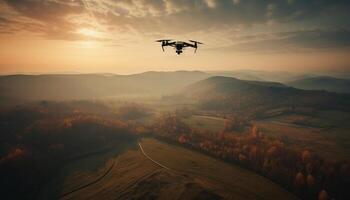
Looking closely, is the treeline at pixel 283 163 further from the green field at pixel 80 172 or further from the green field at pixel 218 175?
the green field at pixel 80 172

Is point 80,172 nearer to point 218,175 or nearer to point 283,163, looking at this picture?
point 218,175

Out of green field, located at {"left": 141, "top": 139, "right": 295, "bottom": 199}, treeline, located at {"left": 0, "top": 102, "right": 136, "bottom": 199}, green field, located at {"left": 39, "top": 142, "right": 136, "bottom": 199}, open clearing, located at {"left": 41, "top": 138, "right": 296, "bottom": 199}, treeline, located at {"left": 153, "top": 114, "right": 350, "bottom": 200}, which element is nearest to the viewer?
open clearing, located at {"left": 41, "top": 138, "right": 296, "bottom": 199}

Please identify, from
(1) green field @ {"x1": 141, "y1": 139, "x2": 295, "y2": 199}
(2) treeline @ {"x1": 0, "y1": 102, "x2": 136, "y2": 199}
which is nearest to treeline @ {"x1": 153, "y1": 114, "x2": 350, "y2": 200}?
(1) green field @ {"x1": 141, "y1": 139, "x2": 295, "y2": 199}

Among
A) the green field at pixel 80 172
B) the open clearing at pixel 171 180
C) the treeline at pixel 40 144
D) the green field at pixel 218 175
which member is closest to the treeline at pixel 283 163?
the green field at pixel 218 175

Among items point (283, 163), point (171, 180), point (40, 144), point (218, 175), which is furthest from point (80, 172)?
point (283, 163)

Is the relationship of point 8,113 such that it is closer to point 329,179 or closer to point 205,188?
point 205,188

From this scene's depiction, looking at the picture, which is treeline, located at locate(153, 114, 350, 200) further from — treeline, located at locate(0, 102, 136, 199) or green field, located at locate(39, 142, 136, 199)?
green field, located at locate(39, 142, 136, 199)
